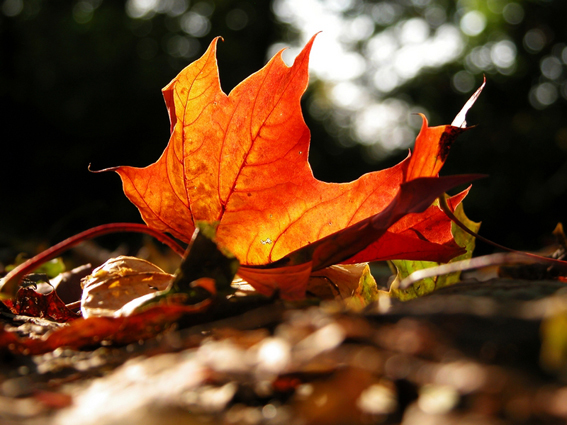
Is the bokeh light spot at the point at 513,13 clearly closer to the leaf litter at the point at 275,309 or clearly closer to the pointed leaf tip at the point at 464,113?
the leaf litter at the point at 275,309

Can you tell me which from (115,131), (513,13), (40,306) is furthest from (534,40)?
(40,306)

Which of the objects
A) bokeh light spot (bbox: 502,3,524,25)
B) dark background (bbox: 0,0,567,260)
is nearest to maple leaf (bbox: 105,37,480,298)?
dark background (bbox: 0,0,567,260)

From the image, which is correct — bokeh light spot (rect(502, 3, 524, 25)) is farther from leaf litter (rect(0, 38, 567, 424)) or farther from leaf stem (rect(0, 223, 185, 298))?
leaf stem (rect(0, 223, 185, 298))

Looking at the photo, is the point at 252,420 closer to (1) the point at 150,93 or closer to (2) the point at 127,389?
(2) the point at 127,389

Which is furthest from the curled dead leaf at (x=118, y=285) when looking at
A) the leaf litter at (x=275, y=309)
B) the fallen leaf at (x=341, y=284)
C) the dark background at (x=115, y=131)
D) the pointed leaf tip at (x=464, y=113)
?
the dark background at (x=115, y=131)

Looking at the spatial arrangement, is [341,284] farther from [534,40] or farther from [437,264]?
[534,40]

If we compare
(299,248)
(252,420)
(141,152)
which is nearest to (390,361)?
(252,420)

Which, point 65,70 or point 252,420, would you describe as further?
point 65,70
